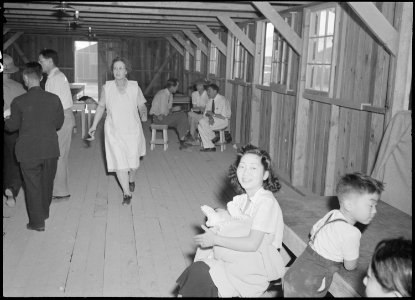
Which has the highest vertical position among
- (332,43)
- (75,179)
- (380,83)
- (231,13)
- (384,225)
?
(231,13)

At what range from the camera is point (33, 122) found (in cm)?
445

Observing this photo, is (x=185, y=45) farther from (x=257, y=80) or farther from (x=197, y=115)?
(x=257, y=80)

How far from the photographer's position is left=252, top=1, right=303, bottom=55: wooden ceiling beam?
250 inches

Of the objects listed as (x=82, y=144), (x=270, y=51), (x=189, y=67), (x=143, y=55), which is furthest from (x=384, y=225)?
(x=143, y=55)

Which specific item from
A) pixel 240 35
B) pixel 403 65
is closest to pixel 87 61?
pixel 240 35

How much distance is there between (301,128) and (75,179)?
10.9ft

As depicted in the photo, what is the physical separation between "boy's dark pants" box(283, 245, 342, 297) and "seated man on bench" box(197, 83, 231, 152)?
667 cm

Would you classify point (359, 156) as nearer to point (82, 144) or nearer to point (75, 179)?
point (75, 179)

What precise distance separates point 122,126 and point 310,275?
11.0ft

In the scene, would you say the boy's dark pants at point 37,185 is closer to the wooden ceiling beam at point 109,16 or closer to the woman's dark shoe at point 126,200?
the woman's dark shoe at point 126,200

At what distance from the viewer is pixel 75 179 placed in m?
6.96

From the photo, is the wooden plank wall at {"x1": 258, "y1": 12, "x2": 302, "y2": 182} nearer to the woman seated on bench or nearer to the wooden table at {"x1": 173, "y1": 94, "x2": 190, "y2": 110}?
the wooden table at {"x1": 173, "y1": 94, "x2": 190, "y2": 110}

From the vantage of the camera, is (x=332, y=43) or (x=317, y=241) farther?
(x=332, y=43)

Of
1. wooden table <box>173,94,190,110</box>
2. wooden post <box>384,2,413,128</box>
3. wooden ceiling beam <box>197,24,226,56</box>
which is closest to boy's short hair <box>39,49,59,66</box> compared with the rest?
wooden post <box>384,2,413,128</box>
